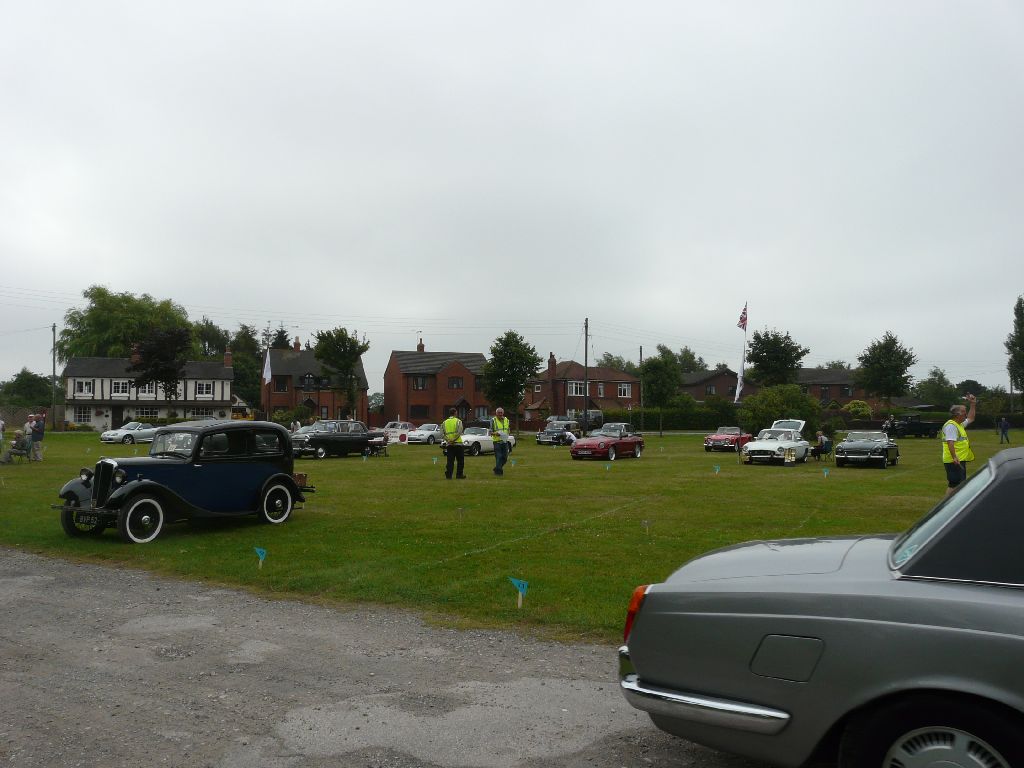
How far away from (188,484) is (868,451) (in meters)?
23.4

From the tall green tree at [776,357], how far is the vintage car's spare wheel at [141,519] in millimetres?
63002

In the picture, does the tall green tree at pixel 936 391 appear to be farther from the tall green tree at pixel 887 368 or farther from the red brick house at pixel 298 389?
the red brick house at pixel 298 389

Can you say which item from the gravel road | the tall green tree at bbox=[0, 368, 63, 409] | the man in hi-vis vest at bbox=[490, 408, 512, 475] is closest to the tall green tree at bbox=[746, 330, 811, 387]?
the man in hi-vis vest at bbox=[490, 408, 512, 475]

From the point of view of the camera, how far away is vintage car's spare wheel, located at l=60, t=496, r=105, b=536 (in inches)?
444

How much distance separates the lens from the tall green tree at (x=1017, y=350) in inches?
3711

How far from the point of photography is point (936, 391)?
125m

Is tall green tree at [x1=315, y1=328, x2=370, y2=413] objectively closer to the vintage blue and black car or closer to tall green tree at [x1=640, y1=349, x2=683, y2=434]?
tall green tree at [x1=640, y1=349, x2=683, y2=434]

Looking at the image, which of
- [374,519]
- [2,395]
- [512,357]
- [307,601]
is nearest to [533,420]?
[512,357]

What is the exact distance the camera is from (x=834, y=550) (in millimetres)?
4051

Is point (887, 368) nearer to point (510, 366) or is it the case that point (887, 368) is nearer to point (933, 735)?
point (510, 366)

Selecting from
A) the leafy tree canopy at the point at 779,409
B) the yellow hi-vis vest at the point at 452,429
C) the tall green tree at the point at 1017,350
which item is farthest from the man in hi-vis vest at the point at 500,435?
the tall green tree at the point at 1017,350

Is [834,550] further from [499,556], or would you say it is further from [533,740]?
[499,556]

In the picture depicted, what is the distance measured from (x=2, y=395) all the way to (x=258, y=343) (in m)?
36.8

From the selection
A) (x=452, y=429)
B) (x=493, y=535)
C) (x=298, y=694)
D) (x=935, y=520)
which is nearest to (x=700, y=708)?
(x=935, y=520)
